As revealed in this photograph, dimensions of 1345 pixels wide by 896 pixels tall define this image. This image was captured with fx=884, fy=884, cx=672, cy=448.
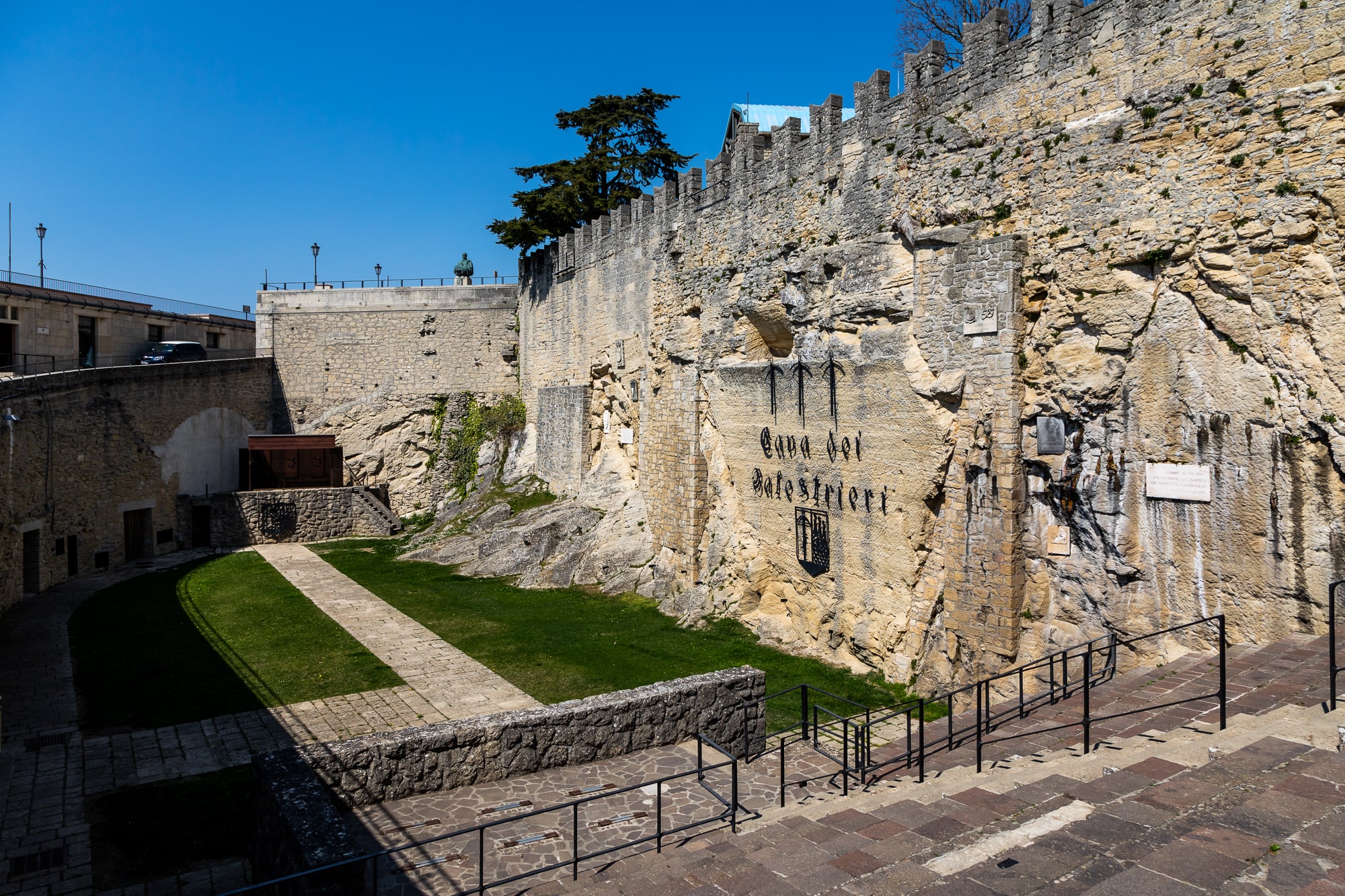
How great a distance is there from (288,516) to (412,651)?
13006mm

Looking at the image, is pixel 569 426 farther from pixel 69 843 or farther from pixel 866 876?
pixel 866 876

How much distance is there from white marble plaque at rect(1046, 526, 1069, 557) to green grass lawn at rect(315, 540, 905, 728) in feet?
9.32

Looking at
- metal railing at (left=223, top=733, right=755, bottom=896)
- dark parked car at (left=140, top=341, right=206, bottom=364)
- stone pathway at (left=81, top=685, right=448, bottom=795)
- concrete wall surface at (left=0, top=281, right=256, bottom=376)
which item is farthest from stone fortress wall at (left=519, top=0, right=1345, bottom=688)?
concrete wall surface at (left=0, top=281, right=256, bottom=376)

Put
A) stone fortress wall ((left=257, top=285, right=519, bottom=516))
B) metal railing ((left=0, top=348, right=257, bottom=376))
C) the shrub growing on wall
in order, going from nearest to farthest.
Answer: metal railing ((left=0, top=348, right=257, bottom=376))
the shrub growing on wall
stone fortress wall ((left=257, top=285, right=519, bottom=516))

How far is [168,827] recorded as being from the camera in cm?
788

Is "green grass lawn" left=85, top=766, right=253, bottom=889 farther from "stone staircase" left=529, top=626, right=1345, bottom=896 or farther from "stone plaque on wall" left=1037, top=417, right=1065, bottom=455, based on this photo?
"stone plaque on wall" left=1037, top=417, right=1065, bottom=455

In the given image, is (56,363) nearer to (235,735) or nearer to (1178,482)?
(235,735)

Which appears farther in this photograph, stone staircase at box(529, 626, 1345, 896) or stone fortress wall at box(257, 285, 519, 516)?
stone fortress wall at box(257, 285, 519, 516)

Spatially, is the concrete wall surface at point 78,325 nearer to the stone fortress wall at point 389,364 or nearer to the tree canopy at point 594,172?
the stone fortress wall at point 389,364

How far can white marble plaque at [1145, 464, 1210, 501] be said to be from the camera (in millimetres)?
9062

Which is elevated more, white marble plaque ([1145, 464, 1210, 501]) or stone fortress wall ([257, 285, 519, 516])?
stone fortress wall ([257, 285, 519, 516])

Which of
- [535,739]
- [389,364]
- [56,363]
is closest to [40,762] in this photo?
[535,739]

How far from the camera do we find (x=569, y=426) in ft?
74.2

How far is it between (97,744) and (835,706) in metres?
8.74
